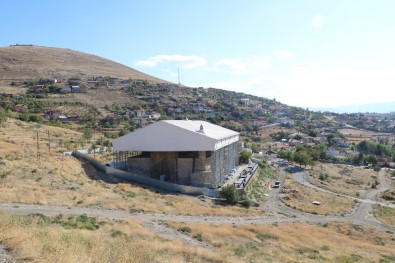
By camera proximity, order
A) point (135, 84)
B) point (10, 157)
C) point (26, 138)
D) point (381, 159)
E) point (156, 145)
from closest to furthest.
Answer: point (10, 157) → point (156, 145) → point (26, 138) → point (381, 159) → point (135, 84)

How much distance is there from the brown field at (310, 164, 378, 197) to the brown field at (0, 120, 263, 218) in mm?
31550

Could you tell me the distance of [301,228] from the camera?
94.2ft

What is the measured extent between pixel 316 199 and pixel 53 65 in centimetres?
12480

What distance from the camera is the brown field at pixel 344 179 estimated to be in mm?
61175

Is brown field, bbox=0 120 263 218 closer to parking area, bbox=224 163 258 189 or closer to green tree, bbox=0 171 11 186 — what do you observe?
green tree, bbox=0 171 11 186

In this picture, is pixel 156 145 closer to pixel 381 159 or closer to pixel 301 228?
pixel 301 228

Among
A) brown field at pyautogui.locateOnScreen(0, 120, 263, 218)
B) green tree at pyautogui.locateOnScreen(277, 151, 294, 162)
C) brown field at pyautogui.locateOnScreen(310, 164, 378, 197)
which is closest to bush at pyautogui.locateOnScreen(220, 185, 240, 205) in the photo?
brown field at pyautogui.locateOnScreen(0, 120, 263, 218)

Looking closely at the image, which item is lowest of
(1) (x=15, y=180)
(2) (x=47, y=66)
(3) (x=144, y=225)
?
(3) (x=144, y=225)

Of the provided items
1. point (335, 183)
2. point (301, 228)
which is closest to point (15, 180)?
point (301, 228)

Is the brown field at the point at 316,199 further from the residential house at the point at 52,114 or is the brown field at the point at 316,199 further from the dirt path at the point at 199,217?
the residential house at the point at 52,114

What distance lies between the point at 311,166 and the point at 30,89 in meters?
81.7

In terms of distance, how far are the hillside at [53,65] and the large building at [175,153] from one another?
98669 mm

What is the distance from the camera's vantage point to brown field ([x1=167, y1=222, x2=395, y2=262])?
1709 centimetres

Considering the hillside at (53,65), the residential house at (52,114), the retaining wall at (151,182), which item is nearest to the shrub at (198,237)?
the retaining wall at (151,182)
